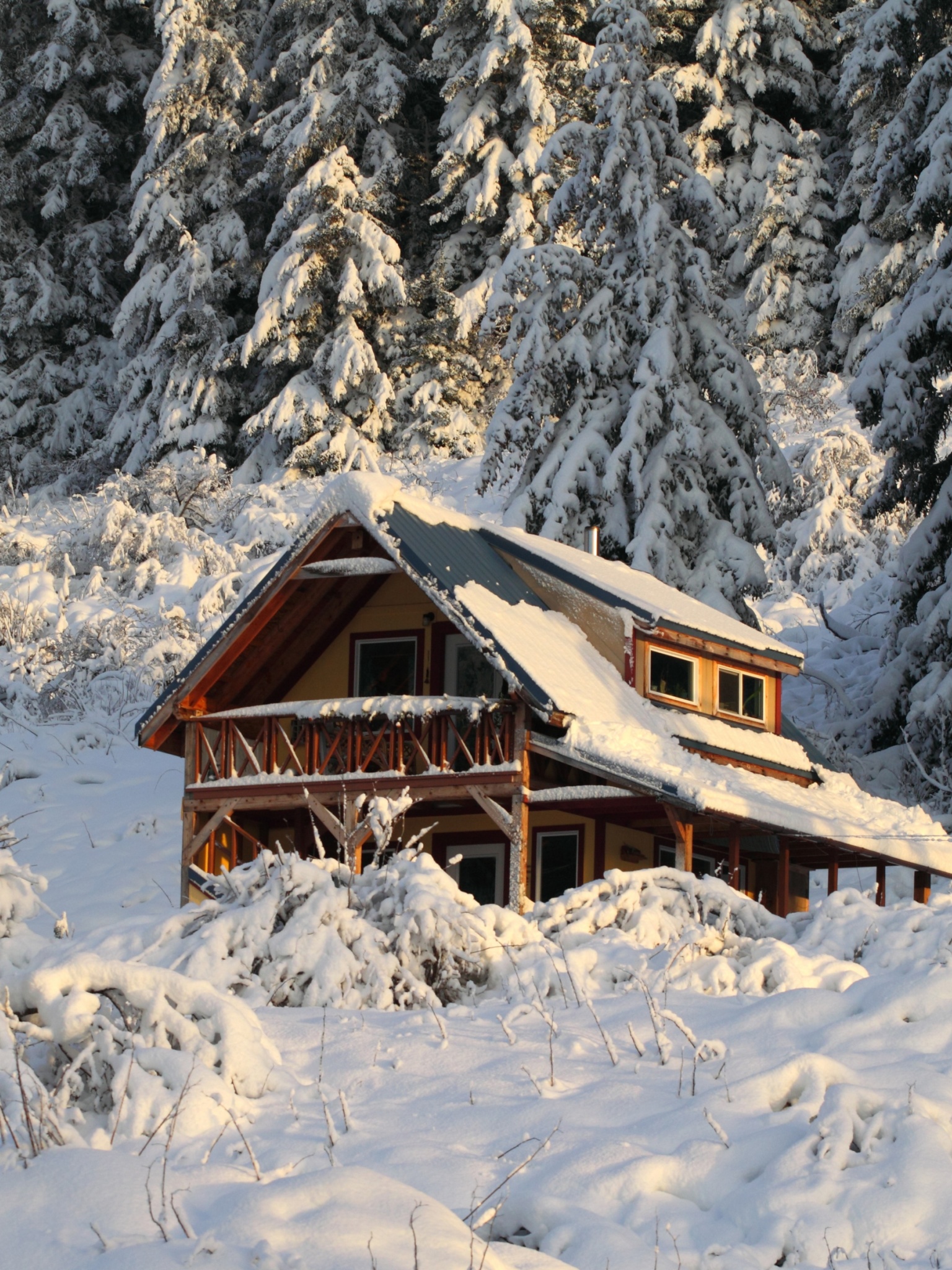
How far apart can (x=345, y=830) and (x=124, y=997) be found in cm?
1066

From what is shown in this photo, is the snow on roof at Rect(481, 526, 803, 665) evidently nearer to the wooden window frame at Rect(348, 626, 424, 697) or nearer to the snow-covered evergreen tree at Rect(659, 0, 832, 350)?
the wooden window frame at Rect(348, 626, 424, 697)

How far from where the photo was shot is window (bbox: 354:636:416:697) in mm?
21938

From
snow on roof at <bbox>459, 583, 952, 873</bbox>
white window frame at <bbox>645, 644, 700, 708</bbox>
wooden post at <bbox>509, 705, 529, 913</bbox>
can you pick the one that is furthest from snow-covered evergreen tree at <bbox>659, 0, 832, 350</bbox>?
wooden post at <bbox>509, 705, 529, 913</bbox>

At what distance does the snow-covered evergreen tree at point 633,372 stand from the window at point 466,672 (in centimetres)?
727

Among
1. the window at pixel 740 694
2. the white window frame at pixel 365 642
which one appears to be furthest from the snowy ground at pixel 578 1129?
the window at pixel 740 694

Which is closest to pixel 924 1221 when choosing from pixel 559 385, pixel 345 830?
pixel 345 830

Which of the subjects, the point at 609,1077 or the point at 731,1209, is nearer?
the point at 731,1209

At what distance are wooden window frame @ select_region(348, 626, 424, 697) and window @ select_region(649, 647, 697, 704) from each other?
10.2ft

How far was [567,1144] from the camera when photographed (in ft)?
25.8

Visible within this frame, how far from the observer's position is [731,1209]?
7.29 m

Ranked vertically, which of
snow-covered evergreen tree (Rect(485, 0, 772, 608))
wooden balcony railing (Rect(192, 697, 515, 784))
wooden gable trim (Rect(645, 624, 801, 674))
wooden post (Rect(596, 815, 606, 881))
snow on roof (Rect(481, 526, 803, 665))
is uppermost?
snow-covered evergreen tree (Rect(485, 0, 772, 608))

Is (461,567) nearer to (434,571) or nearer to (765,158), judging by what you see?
(434,571)

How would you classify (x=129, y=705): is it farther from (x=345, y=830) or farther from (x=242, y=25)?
(x=242, y=25)

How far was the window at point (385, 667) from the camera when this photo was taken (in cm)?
2194
